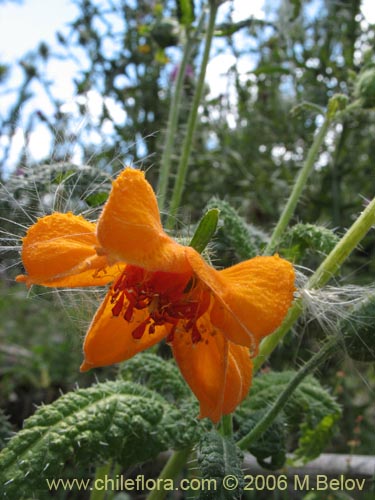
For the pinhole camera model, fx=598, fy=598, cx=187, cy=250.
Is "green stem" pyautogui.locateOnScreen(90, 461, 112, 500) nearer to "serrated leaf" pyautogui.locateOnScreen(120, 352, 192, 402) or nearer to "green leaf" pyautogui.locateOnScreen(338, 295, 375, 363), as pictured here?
"serrated leaf" pyautogui.locateOnScreen(120, 352, 192, 402)

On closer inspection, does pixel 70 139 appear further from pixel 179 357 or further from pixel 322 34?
pixel 322 34

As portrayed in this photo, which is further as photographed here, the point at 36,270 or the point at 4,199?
the point at 4,199

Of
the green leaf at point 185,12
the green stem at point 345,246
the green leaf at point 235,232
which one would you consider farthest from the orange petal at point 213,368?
the green leaf at point 185,12

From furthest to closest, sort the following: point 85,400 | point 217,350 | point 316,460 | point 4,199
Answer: point 316,460
point 4,199
point 85,400
point 217,350

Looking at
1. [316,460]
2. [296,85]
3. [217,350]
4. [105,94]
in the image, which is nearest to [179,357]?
[217,350]

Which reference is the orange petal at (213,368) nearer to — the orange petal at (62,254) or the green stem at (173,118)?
the orange petal at (62,254)

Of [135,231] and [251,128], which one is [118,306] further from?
[251,128]

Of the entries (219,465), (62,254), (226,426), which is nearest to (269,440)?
(226,426)
